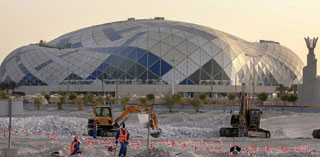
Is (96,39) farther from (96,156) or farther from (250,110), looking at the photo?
(96,156)

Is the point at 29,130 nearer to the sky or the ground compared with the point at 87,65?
nearer to the ground

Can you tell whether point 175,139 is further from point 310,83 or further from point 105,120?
point 310,83

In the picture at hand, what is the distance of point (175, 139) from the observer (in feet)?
102

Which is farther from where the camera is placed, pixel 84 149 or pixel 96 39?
pixel 96 39

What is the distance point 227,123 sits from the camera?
43.4 metres

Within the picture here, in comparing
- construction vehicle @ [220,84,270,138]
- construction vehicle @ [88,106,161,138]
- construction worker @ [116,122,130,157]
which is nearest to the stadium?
construction vehicle @ [220,84,270,138]

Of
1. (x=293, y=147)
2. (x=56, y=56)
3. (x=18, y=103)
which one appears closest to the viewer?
(x=18, y=103)

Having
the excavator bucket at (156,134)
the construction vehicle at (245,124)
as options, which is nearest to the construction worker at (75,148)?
the excavator bucket at (156,134)

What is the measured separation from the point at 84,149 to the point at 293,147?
38.8ft

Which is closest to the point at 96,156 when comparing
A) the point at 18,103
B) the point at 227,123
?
the point at 18,103

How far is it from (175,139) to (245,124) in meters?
5.48

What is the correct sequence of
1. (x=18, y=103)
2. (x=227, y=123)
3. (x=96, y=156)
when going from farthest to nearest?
(x=227, y=123), (x=96, y=156), (x=18, y=103)

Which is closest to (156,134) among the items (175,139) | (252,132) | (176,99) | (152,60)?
(175,139)

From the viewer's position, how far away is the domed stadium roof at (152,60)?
98.1 meters
